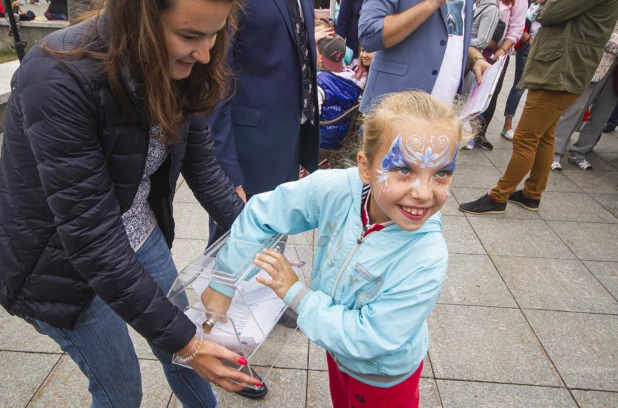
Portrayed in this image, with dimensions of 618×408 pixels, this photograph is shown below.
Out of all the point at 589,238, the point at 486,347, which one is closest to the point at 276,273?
the point at 486,347

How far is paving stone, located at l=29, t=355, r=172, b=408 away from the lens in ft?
6.93

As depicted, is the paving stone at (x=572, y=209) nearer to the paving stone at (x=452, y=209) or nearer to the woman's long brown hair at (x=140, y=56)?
the paving stone at (x=452, y=209)

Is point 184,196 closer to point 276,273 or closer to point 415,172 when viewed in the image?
point 276,273

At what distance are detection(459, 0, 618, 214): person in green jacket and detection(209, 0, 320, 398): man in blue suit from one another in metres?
2.27

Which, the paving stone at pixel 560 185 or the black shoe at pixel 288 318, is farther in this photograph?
the paving stone at pixel 560 185

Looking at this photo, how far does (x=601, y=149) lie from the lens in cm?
587

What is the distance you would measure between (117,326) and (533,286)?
2.76 metres

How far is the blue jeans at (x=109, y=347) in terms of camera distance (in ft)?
4.40

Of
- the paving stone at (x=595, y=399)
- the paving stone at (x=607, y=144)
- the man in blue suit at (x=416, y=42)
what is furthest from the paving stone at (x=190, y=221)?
the paving stone at (x=607, y=144)

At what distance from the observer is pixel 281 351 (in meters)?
1.80

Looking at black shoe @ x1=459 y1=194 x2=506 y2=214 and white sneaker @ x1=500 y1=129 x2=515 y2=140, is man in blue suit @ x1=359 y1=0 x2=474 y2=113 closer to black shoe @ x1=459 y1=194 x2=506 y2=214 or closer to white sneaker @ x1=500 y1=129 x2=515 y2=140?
black shoe @ x1=459 y1=194 x2=506 y2=214

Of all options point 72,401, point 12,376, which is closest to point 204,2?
point 72,401

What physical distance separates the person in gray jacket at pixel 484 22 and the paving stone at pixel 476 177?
1.39 meters

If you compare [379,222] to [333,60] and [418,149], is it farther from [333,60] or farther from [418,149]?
[333,60]
